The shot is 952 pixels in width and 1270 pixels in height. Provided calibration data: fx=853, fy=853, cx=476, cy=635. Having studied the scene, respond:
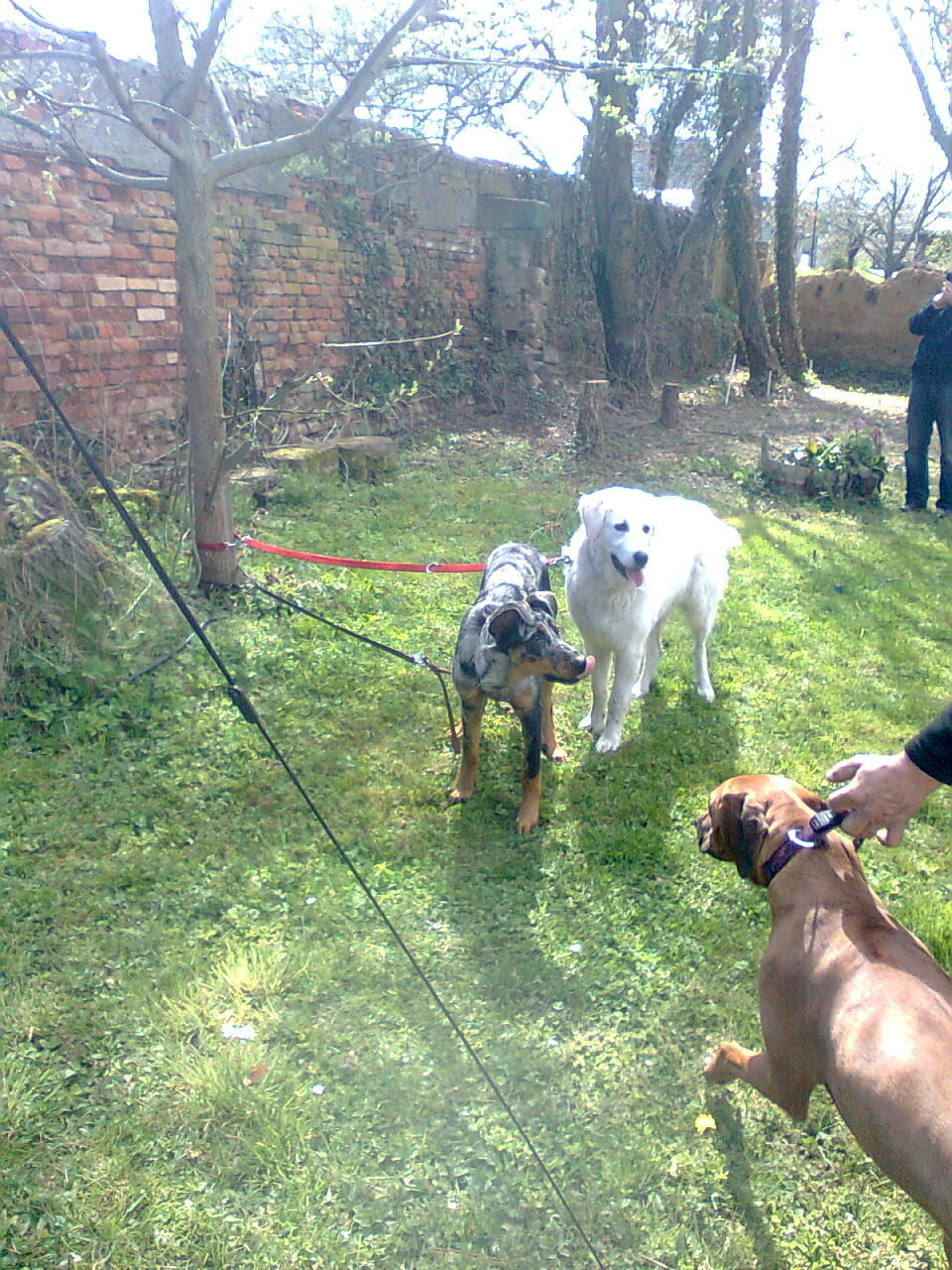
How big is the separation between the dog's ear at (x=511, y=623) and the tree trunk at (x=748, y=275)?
13286mm

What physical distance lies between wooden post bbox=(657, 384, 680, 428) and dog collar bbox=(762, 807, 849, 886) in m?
10.7

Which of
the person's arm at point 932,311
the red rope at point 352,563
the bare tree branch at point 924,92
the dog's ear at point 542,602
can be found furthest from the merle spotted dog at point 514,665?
the bare tree branch at point 924,92

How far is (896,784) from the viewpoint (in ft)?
6.20

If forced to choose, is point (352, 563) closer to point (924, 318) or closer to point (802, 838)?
point (802, 838)

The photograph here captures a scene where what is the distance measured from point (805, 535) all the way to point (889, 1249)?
664 cm

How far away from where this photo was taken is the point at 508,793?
12.7 feet

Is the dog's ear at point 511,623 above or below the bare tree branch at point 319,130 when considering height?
below

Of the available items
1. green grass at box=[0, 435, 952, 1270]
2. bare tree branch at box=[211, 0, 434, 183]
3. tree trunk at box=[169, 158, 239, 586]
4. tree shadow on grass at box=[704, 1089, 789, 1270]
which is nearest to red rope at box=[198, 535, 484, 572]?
tree trunk at box=[169, 158, 239, 586]

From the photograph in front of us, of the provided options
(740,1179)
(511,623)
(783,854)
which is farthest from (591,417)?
(740,1179)

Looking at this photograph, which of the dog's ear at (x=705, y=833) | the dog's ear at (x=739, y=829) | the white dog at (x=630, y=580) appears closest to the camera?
the dog's ear at (x=739, y=829)

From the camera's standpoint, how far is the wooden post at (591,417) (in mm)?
10156

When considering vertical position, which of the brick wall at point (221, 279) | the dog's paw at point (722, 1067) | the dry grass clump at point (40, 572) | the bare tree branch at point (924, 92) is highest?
the bare tree branch at point (924, 92)

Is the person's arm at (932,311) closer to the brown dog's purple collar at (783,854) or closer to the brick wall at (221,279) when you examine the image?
the brick wall at (221,279)

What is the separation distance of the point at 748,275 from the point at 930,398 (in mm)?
7788
